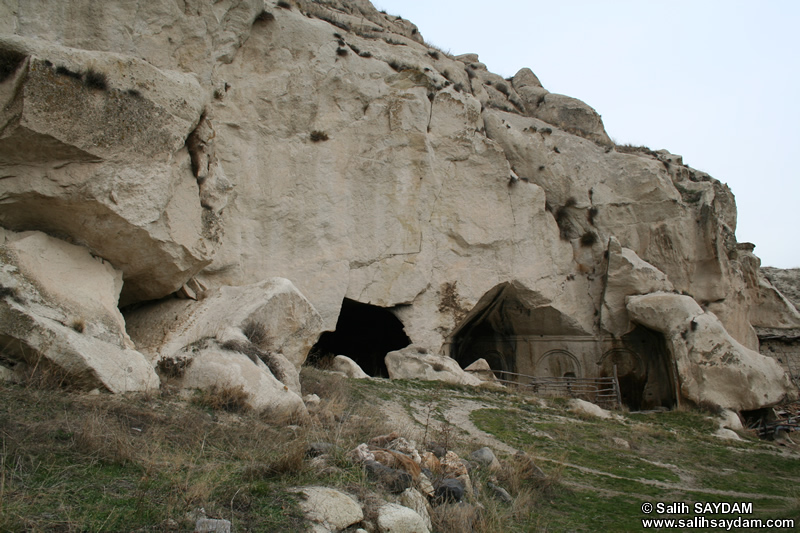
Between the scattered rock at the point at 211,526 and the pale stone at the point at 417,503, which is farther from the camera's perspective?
the pale stone at the point at 417,503

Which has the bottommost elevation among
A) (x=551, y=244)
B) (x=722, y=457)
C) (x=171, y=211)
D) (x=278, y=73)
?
(x=722, y=457)

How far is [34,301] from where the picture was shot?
6.43 meters

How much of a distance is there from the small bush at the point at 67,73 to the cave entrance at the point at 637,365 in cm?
1557

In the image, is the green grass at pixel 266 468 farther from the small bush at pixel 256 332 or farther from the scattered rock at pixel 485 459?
the small bush at pixel 256 332

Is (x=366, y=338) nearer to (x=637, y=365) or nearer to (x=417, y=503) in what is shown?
(x=637, y=365)

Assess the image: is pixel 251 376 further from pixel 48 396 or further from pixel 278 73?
pixel 278 73

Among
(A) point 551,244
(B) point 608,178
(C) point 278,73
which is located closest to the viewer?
(C) point 278,73

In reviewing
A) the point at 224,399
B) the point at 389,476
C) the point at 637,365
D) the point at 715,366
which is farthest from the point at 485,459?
the point at 637,365

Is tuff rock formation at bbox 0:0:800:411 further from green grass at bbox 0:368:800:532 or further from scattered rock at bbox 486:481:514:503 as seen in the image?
scattered rock at bbox 486:481:514:503

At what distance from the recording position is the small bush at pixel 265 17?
47.7ft

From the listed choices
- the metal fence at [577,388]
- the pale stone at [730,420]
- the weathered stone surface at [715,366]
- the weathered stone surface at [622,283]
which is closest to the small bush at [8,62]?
the metal fence at [577,388]

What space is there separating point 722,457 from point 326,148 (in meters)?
10.9

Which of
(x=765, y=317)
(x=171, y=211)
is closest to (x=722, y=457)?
(x=171, y=211)

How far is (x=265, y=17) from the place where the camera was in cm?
1464
